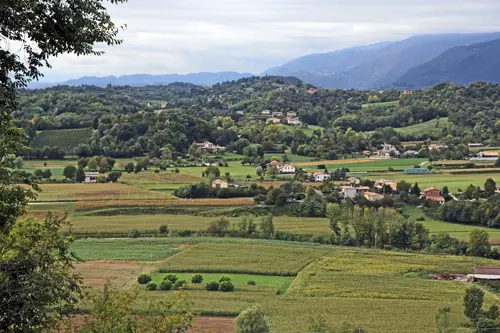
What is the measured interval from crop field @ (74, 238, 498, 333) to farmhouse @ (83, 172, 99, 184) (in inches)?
681

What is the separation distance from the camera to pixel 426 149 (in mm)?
63938

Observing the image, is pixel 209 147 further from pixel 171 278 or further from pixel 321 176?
pixel 171 278

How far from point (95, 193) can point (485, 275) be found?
2666cm

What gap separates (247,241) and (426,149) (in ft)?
118

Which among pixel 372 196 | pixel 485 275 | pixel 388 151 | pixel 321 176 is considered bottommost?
pixel 485 275

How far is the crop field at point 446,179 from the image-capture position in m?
46.2

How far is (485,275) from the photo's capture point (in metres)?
25.4

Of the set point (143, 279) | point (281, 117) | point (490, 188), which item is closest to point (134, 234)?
point (143, 279)

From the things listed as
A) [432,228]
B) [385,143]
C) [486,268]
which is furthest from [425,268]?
[385,143]

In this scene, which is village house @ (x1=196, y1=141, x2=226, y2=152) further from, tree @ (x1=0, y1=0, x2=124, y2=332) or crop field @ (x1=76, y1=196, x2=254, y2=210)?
→ tree @ (x1=0, y1=0, x2=124, y2=332)

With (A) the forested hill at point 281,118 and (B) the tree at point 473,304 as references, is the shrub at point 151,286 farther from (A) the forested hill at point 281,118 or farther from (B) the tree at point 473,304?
(A) the forested hill at point 281,118

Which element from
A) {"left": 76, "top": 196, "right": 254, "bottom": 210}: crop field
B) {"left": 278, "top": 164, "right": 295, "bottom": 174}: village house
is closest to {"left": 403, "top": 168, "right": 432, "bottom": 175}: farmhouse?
{"left": 278, "top": 164, "right": 295, "bottom": 174}: village house

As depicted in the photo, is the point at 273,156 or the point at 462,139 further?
the point at 462,139

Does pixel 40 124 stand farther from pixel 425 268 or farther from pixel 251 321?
pixel 251 321
